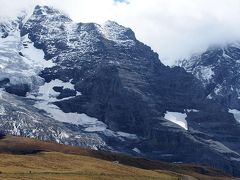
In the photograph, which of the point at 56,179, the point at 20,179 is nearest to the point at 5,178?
the point at 20,179

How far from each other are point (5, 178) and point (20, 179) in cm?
370

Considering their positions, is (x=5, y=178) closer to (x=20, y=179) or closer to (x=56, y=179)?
(x=20, y=179)

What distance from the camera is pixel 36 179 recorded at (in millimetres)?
190625

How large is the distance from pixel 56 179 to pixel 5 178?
15.8 metres

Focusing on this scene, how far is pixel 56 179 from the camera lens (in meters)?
194

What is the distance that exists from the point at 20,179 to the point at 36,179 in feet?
25.0

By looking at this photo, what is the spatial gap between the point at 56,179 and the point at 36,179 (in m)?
5.82

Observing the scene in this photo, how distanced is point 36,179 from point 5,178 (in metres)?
10.1

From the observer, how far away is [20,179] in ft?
603

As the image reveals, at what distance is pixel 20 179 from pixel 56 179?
12925 mm
